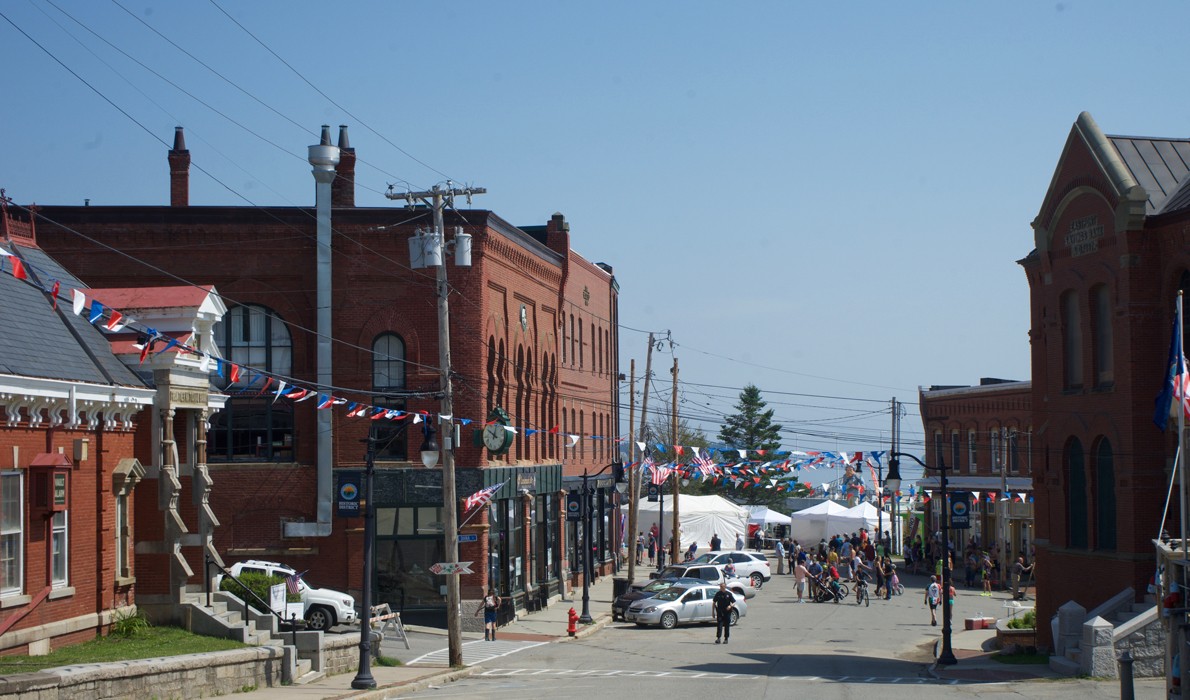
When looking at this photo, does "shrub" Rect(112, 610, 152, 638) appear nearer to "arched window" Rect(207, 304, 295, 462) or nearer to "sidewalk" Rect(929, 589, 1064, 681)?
"arched window" Rect(207, 304, 295, 462)

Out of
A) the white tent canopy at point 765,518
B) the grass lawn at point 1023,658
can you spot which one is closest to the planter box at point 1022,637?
the grass lawn at point 1023,658

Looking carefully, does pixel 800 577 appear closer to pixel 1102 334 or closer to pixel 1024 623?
pixel 1024 623

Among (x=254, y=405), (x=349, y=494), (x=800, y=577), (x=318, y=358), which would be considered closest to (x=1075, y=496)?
(x=349, y=494)

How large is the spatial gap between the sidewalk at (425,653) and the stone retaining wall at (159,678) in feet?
1.27

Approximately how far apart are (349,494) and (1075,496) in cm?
Result: 1877

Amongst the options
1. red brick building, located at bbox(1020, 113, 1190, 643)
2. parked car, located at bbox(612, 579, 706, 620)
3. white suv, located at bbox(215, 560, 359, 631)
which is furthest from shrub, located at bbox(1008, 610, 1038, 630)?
white suv, located at bbox(215, 560, 359, 631)

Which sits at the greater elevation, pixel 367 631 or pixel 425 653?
pixel 367 631

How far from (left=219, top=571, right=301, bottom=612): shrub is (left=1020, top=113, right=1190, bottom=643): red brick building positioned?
1804cm

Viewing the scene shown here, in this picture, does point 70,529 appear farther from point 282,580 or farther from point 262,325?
point 262,325

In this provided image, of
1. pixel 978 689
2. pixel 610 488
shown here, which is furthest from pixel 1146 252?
pixel 610 488

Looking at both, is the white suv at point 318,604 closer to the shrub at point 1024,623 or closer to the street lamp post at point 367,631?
the street lamp post at point 367,631

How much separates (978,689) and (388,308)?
63.4 ft

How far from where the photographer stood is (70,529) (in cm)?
2159

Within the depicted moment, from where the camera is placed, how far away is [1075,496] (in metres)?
31.1
